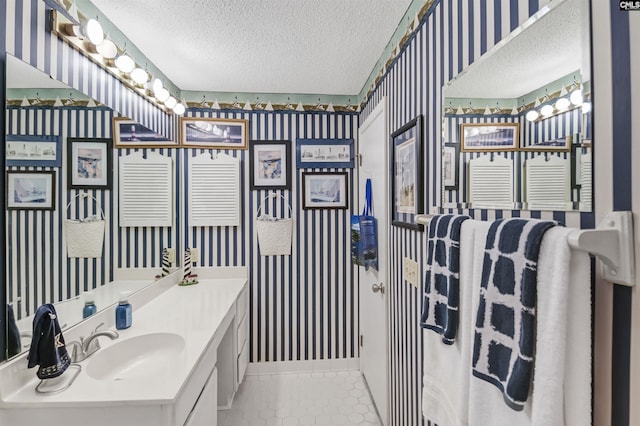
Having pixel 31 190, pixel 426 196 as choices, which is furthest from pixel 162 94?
pixel 426 196

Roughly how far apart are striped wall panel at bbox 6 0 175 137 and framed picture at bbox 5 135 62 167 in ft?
0.93

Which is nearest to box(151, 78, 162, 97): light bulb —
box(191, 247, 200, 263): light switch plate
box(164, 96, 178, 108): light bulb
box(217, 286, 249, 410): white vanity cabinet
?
box(164, 96, 178, 108): light bulb

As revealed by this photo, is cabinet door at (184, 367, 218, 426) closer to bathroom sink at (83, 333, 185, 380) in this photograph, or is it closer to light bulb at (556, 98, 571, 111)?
bathroom sink at (83, 333, 185, 380)

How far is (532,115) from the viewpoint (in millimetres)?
776

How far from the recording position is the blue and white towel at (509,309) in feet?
2.08

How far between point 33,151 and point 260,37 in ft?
4.12

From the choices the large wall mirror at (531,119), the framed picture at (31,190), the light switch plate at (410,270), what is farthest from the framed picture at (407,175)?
the framed picture at (31,190)

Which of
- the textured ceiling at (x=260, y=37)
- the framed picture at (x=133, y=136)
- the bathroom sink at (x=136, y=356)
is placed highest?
the textured ceiling at (x=260, y=37)

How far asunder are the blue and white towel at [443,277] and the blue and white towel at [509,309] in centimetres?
15

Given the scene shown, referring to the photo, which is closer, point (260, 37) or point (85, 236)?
point (85, 236)

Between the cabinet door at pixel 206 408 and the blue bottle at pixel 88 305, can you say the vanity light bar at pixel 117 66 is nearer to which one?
the blue bottle at pixel 88 305

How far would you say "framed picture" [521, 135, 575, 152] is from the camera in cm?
68

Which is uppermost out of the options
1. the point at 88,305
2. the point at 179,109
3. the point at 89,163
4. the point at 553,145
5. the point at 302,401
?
the point at 179,109

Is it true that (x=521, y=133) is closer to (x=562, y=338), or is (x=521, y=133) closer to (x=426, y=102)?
(x=562, y=338)
